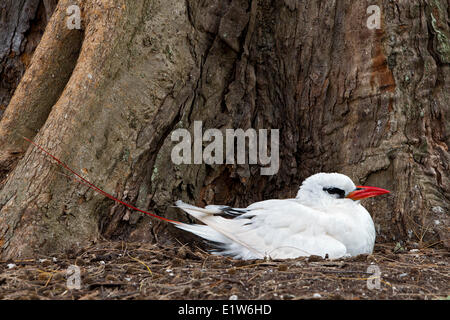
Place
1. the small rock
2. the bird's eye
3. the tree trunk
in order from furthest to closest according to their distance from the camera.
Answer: the bird's eye, the tree trunk, the small rock

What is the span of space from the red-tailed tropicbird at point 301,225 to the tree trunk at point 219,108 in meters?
0.44

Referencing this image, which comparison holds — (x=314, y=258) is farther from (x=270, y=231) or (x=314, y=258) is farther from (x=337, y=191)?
(x=337, y=191)

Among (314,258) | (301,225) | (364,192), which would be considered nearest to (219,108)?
(301,225)

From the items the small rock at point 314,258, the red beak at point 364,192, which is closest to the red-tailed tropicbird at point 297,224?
the red beak at point 364,192

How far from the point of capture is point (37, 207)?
Result: 11.8ft

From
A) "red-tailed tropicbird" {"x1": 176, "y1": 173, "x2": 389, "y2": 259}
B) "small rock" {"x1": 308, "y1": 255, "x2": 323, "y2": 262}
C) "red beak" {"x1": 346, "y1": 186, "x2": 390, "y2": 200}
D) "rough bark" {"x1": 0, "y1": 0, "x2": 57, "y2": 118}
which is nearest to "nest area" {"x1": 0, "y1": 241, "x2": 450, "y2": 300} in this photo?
"small rock" {"x1": 308, "y1": 255, "x2": 323, "y2": 262}

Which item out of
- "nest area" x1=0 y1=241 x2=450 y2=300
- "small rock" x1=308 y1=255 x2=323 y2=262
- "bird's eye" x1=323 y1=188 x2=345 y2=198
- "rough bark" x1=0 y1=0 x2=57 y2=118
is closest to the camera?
"nest area" x1=0 y1=241 x2=450 y2=300

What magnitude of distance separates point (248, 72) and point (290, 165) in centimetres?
104

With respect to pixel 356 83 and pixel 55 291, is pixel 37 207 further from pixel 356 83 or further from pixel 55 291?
pixel 356 83

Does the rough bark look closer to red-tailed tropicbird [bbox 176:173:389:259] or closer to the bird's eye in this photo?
red-tailed tropicbird [bbox 176:173:389:259]

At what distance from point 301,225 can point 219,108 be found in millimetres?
1456

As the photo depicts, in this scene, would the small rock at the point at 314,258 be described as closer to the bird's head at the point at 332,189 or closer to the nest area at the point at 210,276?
the nest area at the point at 210,276

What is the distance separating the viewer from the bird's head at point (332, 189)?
13.1 ft

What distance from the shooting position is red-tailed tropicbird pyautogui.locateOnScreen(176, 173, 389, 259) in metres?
3.72
